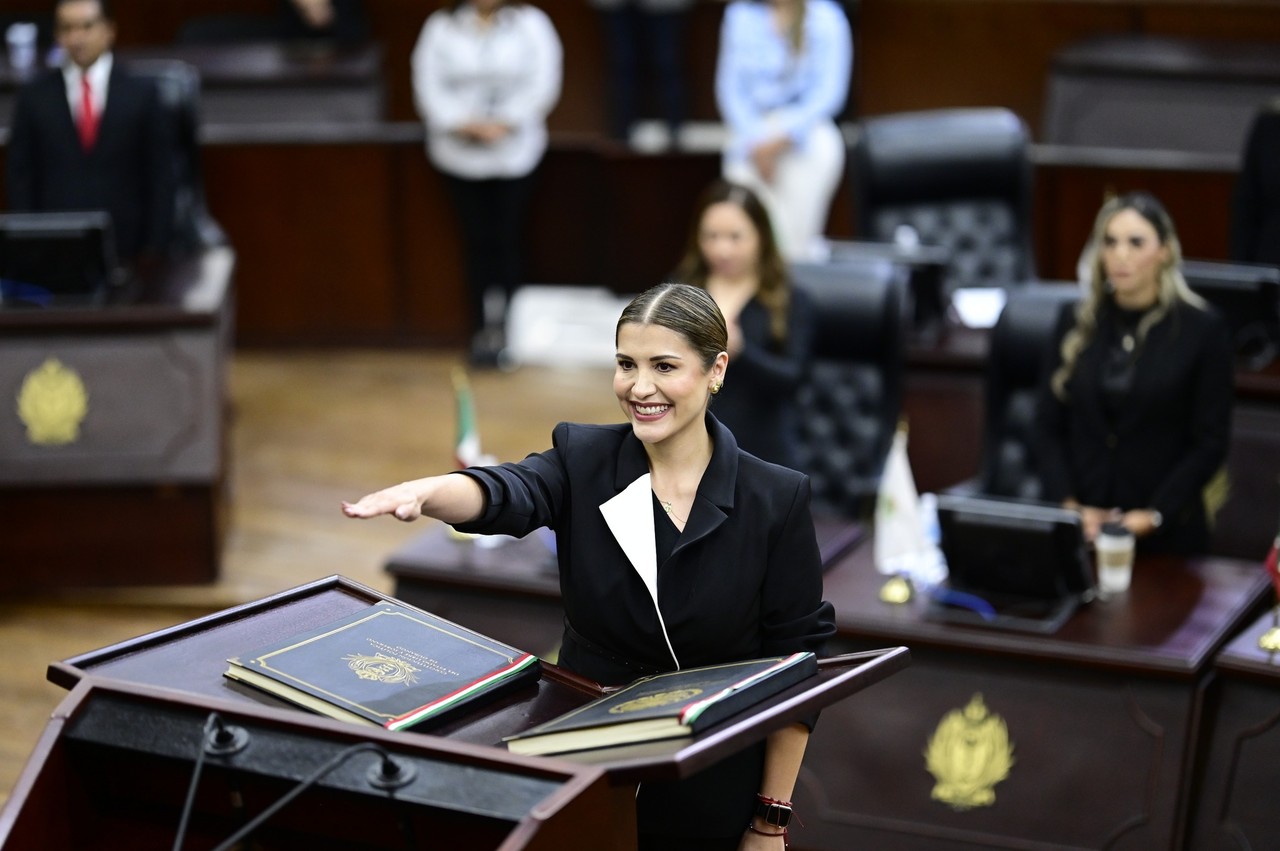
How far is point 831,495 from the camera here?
473 centimetres

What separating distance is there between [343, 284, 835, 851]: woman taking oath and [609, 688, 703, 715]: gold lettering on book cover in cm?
23

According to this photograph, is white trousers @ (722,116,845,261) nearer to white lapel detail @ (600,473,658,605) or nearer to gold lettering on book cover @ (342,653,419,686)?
white lapel detail @ (600,473,658,605)

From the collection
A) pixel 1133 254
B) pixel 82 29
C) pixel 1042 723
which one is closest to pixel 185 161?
pixel 82 29

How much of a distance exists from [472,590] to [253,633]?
1868 millimetres

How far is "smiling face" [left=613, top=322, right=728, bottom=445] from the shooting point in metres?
2.00

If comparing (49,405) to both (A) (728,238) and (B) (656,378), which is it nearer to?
(A) (728,238)

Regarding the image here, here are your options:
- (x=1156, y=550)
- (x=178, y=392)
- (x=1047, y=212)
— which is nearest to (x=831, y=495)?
(x=1156, y=550)

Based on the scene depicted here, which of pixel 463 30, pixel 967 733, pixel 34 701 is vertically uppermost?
pixel 463 30

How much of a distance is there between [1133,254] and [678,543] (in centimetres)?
216

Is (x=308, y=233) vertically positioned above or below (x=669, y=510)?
below

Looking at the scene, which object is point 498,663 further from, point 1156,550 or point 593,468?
point 1156,550

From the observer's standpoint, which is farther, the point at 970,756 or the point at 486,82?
the point at 486,82

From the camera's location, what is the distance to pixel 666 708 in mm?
1701

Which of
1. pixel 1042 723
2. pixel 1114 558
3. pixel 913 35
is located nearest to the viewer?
pixel 1042 723
